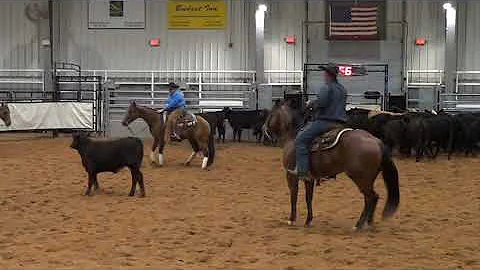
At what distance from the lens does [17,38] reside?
26891mm

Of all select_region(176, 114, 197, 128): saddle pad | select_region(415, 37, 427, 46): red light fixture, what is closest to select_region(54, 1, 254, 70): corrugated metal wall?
select_region(415, 37, 427, 46): red light fixture

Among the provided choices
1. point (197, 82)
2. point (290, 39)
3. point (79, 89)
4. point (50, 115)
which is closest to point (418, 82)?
point (290, 39)

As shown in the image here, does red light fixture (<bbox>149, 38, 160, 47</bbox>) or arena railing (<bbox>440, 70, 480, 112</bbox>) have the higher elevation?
red light fixture (<bbox>149, 38, 160, 47</bbox>)

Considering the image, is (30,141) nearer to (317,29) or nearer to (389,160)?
(317,29)

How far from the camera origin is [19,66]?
26.8 metres

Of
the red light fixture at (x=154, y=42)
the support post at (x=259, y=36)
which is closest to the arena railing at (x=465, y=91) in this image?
the support post at (x=259, y=36)

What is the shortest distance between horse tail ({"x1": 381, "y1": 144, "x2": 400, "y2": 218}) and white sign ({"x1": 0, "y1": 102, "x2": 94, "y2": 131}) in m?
15.4

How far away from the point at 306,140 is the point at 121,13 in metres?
20.4

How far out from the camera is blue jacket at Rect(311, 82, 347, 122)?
7.46 m

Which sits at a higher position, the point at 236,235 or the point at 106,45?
the point at 106,45

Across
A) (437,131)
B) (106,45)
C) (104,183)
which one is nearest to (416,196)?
(104,183)

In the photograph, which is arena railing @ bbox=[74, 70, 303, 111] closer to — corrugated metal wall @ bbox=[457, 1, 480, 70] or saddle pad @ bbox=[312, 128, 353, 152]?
corrugated metal wall @ bbox=[457, 1, 480, 70]

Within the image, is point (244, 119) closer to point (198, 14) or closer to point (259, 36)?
point (259, 36)

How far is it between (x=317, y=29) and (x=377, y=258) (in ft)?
68.6
